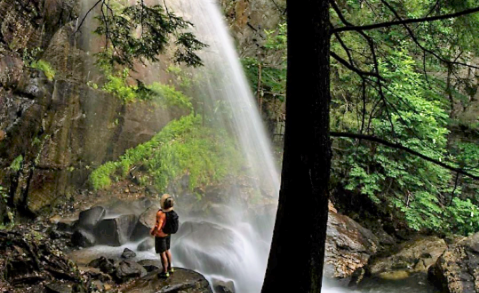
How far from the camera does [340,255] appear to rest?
8.41 metres

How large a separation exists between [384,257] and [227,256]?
3768 millimetres

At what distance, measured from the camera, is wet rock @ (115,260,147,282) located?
6087mm

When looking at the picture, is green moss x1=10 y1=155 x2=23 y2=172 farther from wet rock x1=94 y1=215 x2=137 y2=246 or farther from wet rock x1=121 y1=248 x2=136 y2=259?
wet rock x1=121 y1=248 x2=136 y2=259

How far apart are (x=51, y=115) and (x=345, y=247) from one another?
25.0 ft

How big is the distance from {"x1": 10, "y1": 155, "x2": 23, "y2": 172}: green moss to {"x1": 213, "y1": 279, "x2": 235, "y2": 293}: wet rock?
4833mm

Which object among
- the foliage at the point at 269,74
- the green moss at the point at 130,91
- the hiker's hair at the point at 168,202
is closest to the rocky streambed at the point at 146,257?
the hiker's hair at the point at 168,202

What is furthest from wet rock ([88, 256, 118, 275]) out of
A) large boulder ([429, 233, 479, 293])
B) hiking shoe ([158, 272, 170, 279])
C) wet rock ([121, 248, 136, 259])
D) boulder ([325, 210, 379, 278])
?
large boulder ([429, 233, 479, 293])

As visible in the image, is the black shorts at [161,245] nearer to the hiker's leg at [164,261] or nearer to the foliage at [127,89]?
the hiker's leg at [164,261]

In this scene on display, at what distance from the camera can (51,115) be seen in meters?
8.59

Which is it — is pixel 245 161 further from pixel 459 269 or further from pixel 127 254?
pixel 459 269

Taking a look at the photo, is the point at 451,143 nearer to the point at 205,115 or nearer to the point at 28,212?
the point at 205,115

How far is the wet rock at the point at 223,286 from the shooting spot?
6.62m

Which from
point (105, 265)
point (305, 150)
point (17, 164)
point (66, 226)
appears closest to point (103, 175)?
point (66, 226)

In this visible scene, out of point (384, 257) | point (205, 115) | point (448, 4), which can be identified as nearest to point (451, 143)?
point (384, 257)
